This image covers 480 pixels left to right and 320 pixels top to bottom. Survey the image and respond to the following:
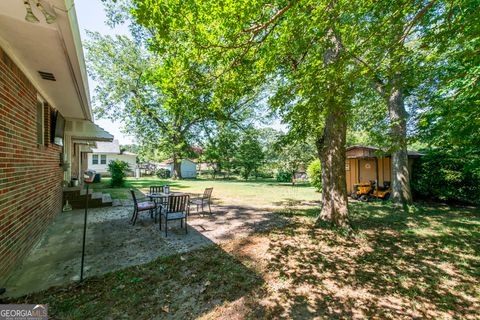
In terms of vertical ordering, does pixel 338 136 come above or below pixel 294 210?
above

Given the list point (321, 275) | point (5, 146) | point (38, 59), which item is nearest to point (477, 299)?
point (321, 275)

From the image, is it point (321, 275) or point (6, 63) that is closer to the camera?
point (6, 63)

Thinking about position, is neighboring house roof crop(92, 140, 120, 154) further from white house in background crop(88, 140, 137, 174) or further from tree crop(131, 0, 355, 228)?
tree crop(131, 0, 355, 228)

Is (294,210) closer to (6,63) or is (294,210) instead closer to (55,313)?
(55,313)

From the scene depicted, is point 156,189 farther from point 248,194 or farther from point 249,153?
point 249,153

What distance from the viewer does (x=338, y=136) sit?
579 centimetres

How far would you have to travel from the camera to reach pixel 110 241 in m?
4.84

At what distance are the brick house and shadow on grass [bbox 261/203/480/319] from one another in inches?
165

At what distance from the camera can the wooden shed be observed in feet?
37.4

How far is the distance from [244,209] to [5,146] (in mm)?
7070

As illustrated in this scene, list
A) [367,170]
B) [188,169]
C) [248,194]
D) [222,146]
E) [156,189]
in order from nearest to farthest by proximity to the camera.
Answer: [156,189]
[367,170]
[248,194]
[222,146]
[188,169]

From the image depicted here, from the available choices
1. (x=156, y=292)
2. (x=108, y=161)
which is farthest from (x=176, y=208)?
(x=108, y=161)

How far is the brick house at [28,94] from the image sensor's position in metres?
2.55

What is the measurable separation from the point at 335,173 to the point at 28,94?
7.30 m
